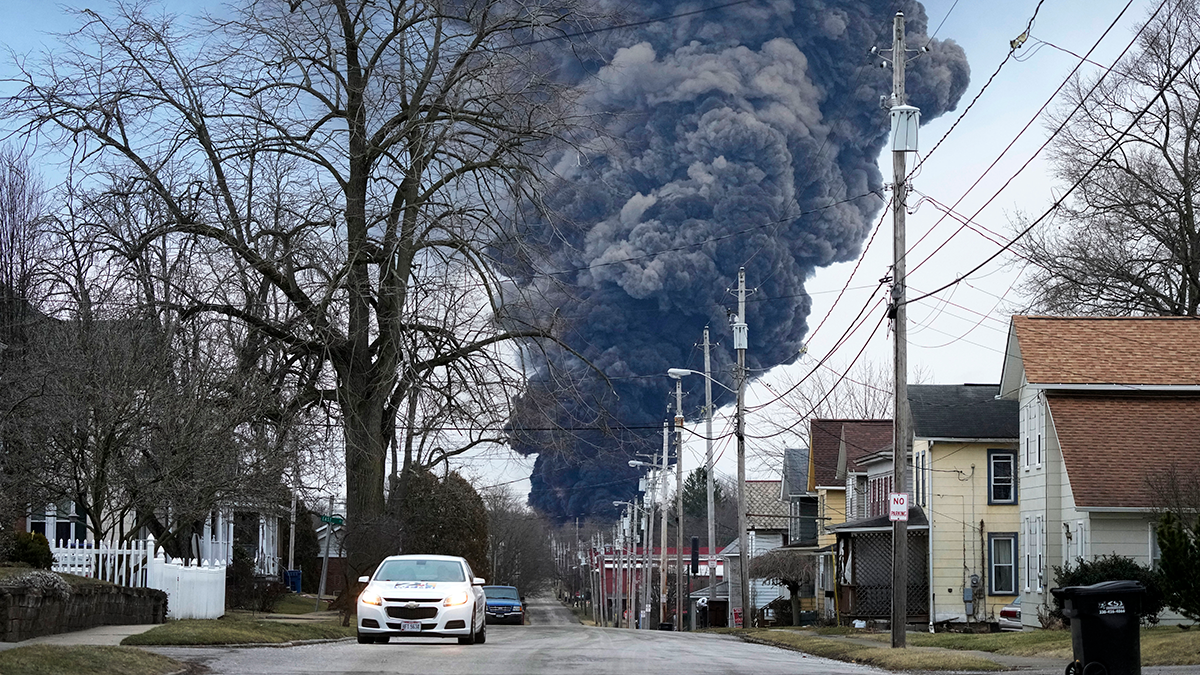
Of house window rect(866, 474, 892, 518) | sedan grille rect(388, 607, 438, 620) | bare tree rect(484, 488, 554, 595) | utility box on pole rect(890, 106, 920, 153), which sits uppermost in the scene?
utility box on pole rect(890, 106, 920, 153)

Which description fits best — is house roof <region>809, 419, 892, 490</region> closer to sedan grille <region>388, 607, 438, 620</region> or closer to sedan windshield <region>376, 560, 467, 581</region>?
sedan windshield <region>376, 560, 467, 581</region>

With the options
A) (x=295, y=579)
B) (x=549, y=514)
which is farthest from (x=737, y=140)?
(x=295, y=579)

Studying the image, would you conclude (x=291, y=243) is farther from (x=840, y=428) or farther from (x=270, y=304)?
(x=840, y=428)

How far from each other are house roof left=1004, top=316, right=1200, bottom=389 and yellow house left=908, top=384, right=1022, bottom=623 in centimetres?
585

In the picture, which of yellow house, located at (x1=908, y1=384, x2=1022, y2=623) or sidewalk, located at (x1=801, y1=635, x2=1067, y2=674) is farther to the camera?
yellow house, located at (x1=908, y1=384, x2=1022, y2=623)

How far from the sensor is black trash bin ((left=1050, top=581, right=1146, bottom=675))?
14055 mm

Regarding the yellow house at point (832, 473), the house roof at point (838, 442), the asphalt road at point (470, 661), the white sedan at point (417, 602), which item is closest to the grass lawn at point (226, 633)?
the asphalt road at point (470, 661)

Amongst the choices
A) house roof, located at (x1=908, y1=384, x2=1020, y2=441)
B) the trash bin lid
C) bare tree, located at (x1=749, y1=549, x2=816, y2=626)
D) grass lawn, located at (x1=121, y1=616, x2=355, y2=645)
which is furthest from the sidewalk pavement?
bare tree, located at (x1=749, y1=549, x2=816, y2=626)

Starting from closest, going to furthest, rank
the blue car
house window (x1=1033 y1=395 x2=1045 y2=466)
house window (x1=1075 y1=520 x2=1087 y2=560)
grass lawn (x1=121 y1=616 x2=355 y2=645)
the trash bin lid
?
the trash bin lid → grass lawn (x1=121 y1=616 x2=355 y2=645) → house window (x1=1075 y1=520 x2=1087 y2=560) → house window (x1=1033 y1=395 x2=1045 y2=466) → the blue car

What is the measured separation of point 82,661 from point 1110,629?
10.5m

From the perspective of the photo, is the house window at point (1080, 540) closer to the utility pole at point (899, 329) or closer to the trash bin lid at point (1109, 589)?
the utility pole at point (899, 329)

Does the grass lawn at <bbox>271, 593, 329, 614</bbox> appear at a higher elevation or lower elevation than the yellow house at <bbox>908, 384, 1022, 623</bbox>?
lower

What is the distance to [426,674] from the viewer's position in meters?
14.7

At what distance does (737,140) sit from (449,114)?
110762 mm
